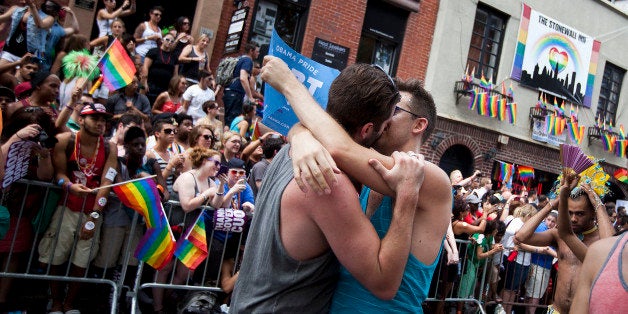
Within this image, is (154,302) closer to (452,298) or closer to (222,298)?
(222,298)

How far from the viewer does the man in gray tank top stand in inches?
69.8

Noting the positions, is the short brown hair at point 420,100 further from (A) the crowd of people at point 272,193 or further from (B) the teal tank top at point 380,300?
(B) the teal tank top at point 380,300

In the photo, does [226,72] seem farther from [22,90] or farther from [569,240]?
[569,240]

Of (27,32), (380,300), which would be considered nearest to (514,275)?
(380,300)

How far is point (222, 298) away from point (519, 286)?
14.3ft

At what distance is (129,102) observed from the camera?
24.7 ft

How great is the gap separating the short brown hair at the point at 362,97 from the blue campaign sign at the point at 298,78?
45 centimetres

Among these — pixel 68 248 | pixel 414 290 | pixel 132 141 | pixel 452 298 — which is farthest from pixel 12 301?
pixel 452 298

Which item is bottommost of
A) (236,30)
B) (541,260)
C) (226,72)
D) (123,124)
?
(541,260)

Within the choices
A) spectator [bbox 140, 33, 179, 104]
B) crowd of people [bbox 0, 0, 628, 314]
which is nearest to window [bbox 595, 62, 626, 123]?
crowd of people [bbox 0, 0, 628, 314]

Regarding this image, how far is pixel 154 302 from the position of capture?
5281mm

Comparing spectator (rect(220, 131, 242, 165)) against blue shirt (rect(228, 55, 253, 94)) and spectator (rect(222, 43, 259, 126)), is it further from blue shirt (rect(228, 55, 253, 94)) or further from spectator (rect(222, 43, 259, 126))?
blue shirt (rect(228, 55, 253, 94))

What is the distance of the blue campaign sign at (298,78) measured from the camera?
2.38 metres

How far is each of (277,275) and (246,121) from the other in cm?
727
